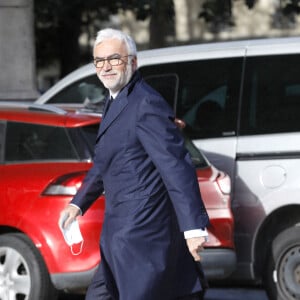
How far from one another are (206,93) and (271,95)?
577 mm

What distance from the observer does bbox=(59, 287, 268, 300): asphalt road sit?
9.66 meters

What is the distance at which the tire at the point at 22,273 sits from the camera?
298 inches

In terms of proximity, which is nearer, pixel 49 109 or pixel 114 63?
pixel 114 63

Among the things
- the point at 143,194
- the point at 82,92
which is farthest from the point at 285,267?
the point at 143,194

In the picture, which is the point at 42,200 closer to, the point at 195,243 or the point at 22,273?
the point at 22,273

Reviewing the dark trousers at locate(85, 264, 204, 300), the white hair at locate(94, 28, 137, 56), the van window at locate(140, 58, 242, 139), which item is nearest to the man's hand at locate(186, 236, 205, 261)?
the dark trousers at locate(85, 264, 204, 300)

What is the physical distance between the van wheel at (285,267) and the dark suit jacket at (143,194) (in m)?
3.36

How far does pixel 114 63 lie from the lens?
537 centimetres

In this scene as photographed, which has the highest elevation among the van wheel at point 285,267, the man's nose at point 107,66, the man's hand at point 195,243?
the man's nose at point 107,66

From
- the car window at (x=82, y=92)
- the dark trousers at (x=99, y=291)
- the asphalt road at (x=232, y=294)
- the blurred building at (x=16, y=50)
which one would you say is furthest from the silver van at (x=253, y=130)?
the dark trousers at (x=99, y=291)

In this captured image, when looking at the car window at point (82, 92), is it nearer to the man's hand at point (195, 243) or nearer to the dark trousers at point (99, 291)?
the dark trousers at point (99, 291)

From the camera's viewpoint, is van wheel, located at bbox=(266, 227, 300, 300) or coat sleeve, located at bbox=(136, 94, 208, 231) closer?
coat sleeve, located at bbox=(136, 94, 208, 231)

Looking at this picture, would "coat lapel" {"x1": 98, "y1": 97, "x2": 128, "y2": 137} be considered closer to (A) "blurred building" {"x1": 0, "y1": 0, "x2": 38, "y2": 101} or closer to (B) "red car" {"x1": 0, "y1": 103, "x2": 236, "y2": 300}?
(B) "red car" {"x1": 0, "y1": 103, "x2": 236, "y2": 300}

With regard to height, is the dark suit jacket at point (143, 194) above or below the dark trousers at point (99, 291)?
above
